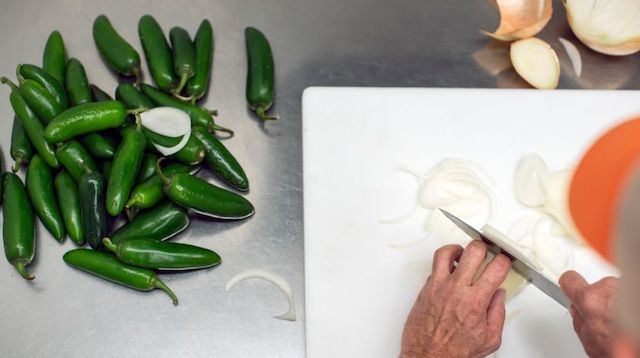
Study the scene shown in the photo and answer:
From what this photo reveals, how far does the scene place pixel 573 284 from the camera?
1.12 meters

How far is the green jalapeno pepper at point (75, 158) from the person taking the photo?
4.48 feet

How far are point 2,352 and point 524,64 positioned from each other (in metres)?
1.21

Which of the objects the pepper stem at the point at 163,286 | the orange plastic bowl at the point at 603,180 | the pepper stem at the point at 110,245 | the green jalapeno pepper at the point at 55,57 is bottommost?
the pepper stem at the point at 163,286

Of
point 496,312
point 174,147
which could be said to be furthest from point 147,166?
point 496,312

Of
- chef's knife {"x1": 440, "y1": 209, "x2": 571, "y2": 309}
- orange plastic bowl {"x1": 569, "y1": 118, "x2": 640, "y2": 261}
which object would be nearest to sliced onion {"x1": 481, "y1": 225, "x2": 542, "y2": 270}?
chef's knife {"x1": 440, "y1": 209, "x2": 571, "y2": 309}

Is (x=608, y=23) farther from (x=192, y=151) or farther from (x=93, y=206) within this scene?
(x=93, y=206)

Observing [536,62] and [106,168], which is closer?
[106,168]

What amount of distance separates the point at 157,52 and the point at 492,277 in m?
0.83

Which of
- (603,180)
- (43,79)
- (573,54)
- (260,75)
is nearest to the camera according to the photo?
(603,180)

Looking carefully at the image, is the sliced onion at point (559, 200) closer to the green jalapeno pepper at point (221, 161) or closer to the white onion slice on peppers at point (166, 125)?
the green jalapeno pepper at point (221, 161)

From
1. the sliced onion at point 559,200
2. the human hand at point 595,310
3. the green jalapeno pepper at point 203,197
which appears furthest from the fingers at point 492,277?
the green jalapeno pepper at point 203,197

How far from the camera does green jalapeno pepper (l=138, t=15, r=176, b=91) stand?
4.94 ft

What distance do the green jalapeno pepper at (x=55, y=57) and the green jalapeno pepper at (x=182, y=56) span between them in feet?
0.75

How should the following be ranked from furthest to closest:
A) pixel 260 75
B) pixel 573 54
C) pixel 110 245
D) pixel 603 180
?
pixel 573 54, pixel 260 75, pixel 110 245, pixel 603 180
